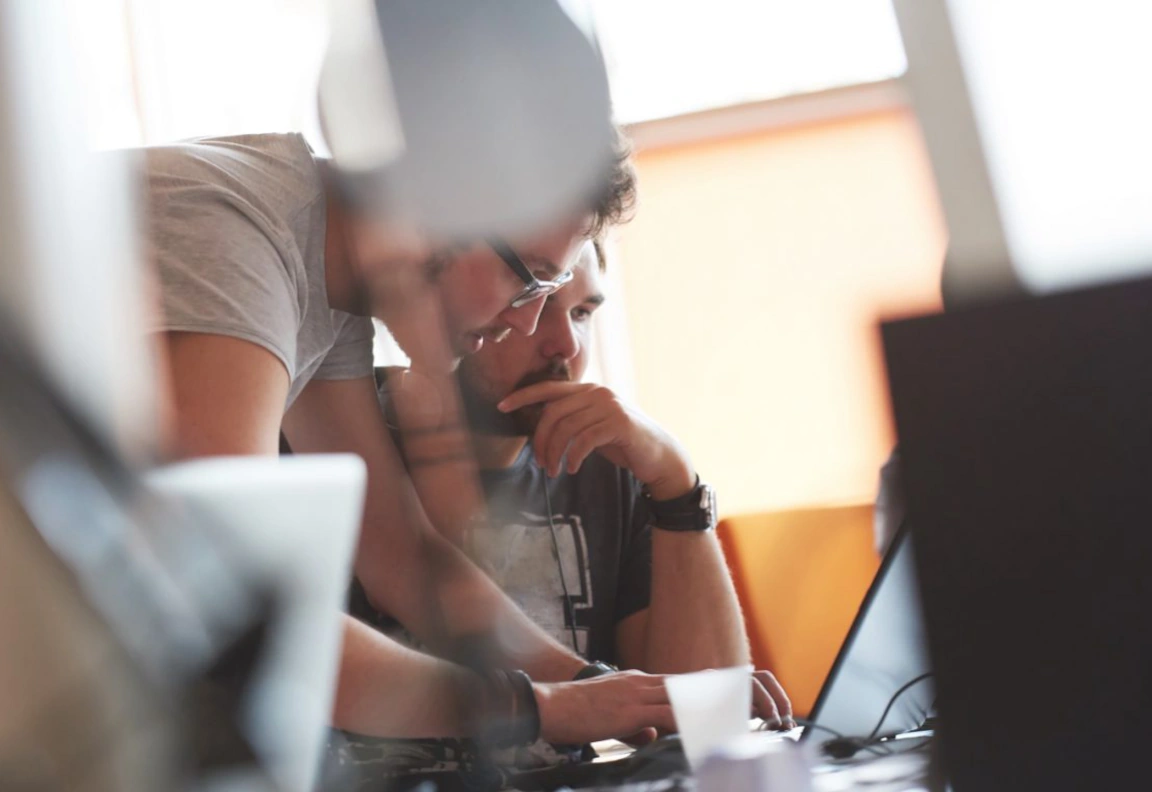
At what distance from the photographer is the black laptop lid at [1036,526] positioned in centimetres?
44

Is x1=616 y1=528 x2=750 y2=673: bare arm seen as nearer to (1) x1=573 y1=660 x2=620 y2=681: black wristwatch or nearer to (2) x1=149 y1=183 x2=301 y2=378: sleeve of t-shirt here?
(1) x1=573 y1=660 x2=620 y2=681: black wristwatch

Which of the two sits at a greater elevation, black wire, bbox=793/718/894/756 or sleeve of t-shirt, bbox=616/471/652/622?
sleeve of t-shirt, bbox=616/471/652/622

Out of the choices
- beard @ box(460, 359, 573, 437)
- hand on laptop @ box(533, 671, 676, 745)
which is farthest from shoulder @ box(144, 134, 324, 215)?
hand on laptop @ box(533, 671, 676, 745)

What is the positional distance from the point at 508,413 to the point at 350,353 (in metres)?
0.19

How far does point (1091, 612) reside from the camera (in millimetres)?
437

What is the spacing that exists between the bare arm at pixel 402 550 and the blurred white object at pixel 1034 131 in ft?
1.64

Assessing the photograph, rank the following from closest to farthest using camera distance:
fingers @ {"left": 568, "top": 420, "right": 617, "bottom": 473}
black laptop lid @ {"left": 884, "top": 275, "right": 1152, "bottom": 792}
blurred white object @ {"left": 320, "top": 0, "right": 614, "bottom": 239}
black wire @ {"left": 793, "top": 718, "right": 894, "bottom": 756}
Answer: black laptop lid @ {"left": 884, "top": 275, "right": 1152, "bottom": 792} < black wire @ {"left": 793, "top": 718, "right": 894, "bottom": 756} < blurred white object @ {"left": 320, "top": 0, "right": 614, "bottom": 239} < fingers @ {"left": 568, "top": 420, "right": 617, "bottom": 473}

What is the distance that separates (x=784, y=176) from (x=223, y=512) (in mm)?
942

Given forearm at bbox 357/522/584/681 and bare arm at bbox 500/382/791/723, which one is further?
bare arm at bbox 500/382/791/723

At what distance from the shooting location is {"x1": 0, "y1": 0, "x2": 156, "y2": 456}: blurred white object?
1.57 ft

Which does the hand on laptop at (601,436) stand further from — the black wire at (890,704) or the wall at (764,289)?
the black wire at (890,704)

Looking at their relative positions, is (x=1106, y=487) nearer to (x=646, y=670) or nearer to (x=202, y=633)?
(x=202, y=633)

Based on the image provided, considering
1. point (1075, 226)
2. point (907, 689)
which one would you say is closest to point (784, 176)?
point (1075, 226)

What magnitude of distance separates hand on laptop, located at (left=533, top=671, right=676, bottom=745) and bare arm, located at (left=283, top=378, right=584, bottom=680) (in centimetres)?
6
